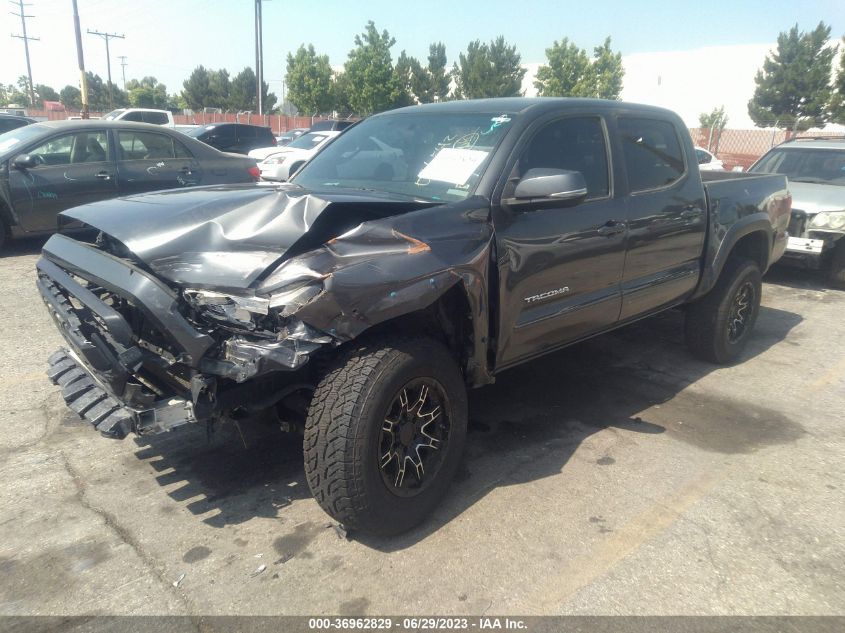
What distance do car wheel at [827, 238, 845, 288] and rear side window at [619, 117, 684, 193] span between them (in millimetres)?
4714

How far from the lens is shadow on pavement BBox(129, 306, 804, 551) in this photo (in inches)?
129

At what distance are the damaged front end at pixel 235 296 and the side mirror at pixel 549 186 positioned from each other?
44 centimetres

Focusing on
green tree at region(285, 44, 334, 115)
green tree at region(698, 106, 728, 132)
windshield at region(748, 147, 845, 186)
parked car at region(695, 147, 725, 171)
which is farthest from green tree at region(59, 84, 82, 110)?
windshield at region(748, 147, 845, 186)

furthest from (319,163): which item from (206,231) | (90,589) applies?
(90,589)

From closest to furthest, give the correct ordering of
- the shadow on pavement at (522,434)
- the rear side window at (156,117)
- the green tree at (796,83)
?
1. the shadow on pavement at (522,434)
2. the rear side window at (156,117)
3. the green tree at (796,83)

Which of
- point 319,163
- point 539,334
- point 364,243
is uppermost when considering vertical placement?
point 319,163

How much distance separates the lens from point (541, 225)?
347 cm

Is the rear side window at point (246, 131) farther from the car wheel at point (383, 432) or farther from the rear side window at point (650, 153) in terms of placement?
the car wheel at point (383, 432)

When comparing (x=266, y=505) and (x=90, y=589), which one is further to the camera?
(x=266, y=505)

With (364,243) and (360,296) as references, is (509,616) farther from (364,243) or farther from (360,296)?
(364,243)

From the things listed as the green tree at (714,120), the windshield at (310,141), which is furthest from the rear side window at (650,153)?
the green tree at (714,120)

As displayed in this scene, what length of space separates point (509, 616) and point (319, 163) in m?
2.90

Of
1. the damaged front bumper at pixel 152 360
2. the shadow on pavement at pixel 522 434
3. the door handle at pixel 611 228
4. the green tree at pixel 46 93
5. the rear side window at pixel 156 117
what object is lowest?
the shadow on pavement at pixel 522 434

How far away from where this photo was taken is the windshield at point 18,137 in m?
7.84
